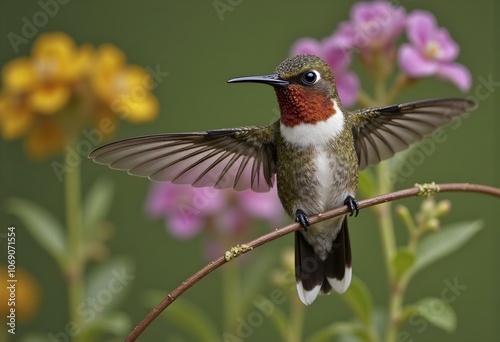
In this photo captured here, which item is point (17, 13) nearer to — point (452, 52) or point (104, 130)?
point (104, 130)

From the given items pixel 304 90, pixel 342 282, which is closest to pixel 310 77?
pixel 304 90

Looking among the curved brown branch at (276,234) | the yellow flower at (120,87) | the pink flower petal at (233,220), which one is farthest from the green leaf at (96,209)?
the curved brown branch at (276,234)

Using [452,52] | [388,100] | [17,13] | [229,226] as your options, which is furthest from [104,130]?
[17,13]

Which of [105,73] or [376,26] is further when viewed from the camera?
[105,73]

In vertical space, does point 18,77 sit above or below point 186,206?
above

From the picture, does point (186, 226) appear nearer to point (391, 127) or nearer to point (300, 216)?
point (300, 216)

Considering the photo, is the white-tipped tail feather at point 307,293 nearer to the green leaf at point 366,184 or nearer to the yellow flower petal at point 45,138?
the green leaf at point 366,184
